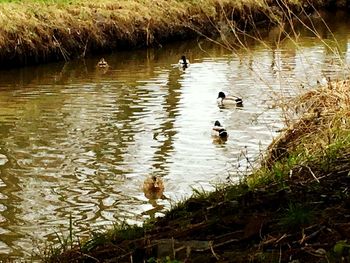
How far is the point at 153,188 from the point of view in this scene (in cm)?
828

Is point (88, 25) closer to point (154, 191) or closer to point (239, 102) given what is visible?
point (239, 102)

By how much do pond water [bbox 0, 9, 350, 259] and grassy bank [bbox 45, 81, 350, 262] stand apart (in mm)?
1831

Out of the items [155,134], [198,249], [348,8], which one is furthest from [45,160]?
[348,8]

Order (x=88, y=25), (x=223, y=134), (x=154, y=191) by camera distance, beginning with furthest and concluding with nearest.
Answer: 1. (x=88, y=25)
2. (x=223, y=134)
3. (x=154, y=191)

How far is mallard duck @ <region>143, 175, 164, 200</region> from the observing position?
821 cm

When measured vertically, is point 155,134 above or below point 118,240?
below

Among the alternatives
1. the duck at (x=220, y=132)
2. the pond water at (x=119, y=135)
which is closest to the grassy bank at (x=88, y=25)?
the pond water at (x=119, y=135)

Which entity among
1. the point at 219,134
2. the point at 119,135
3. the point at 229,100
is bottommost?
the point at 119,135

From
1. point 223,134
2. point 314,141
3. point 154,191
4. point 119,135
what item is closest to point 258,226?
point 314,141

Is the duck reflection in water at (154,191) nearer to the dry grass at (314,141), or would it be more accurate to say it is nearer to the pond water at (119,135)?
the pond water at (119,135)

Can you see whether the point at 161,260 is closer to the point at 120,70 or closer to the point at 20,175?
the point at 20,175

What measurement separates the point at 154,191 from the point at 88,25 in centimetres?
1363

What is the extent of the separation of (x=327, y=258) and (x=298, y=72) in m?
13.5

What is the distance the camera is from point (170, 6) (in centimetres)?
2453
